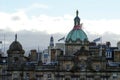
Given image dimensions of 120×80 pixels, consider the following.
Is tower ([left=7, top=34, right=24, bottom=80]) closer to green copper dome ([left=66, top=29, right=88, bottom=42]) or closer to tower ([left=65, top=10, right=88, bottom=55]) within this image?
tower ([left=65, top=10, right=88, bottom=55])

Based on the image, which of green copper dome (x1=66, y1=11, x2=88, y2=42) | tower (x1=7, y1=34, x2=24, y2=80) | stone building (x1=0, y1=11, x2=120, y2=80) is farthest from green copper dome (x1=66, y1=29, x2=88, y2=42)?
tower (x1=7, y1=34, x2=24, y2=80)

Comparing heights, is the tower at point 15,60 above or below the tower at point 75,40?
below

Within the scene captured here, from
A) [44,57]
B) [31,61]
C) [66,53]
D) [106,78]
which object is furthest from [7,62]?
[44,57]

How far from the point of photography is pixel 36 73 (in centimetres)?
9194

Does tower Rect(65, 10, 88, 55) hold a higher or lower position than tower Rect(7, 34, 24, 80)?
higher

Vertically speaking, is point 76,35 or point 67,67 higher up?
point 76,35

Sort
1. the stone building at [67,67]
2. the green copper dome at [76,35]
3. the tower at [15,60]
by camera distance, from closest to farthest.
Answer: the stone building at [67,67], the tower at [15,60], the green copper dome at [76,35]

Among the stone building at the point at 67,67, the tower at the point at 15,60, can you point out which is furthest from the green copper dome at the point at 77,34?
the tower at the point at 15,60

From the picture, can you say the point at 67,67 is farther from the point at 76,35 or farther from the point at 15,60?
the point at 15,60

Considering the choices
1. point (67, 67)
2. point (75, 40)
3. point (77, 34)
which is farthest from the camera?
point (77, 34)

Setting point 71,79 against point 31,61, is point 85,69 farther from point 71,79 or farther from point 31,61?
point 31,61

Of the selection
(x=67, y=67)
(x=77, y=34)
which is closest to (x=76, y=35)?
(x=77, y=34)

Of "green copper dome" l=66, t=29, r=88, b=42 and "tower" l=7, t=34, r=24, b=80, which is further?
"green copper dome" l=66, t=29, r=88, b=42

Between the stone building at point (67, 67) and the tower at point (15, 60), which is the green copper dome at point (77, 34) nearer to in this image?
the stone building at point (67, 67)
